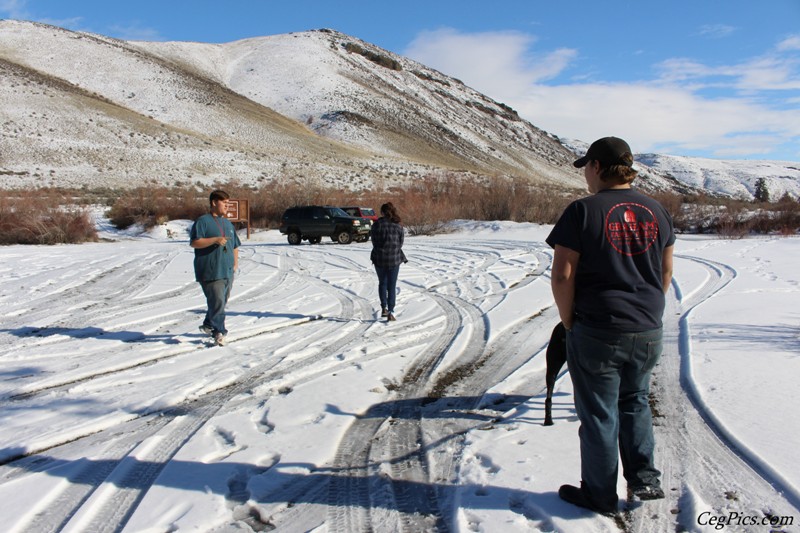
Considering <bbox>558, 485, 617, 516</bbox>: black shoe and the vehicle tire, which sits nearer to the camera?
<bbox>558, 485, 617, 516</bbox>: black shoe

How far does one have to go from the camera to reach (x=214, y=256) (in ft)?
22.4

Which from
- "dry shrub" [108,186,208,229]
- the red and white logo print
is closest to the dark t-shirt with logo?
the red and white logo print

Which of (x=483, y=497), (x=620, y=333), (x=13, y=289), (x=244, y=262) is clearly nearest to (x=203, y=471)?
(x=483, y=497)

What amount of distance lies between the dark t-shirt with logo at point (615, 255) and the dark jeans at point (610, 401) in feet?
0.29

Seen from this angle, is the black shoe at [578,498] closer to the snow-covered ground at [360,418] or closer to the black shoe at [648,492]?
the snow-covered ground at [360,418]

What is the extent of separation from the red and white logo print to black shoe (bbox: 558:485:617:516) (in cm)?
134

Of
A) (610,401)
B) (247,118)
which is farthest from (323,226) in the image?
(247,118)

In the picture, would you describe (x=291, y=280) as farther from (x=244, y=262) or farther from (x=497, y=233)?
(x=497, y=233)

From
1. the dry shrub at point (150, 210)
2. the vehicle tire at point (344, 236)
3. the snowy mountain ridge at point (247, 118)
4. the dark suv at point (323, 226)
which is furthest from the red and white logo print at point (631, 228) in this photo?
the snowy mountain ridge at point (247, 118)

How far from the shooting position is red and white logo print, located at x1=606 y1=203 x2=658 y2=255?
2.83 meters

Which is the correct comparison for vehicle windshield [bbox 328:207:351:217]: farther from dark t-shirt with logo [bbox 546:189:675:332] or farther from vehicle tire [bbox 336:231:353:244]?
dark t-shirt with logo [bbox 546:189:675:332]

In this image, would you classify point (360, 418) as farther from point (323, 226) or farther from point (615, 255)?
point (323, 226)

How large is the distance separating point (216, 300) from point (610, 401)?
17.0 feet

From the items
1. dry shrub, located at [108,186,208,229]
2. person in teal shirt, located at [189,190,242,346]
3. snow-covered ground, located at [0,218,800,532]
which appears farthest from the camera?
dry shrub, located at [108,186,208,229]
